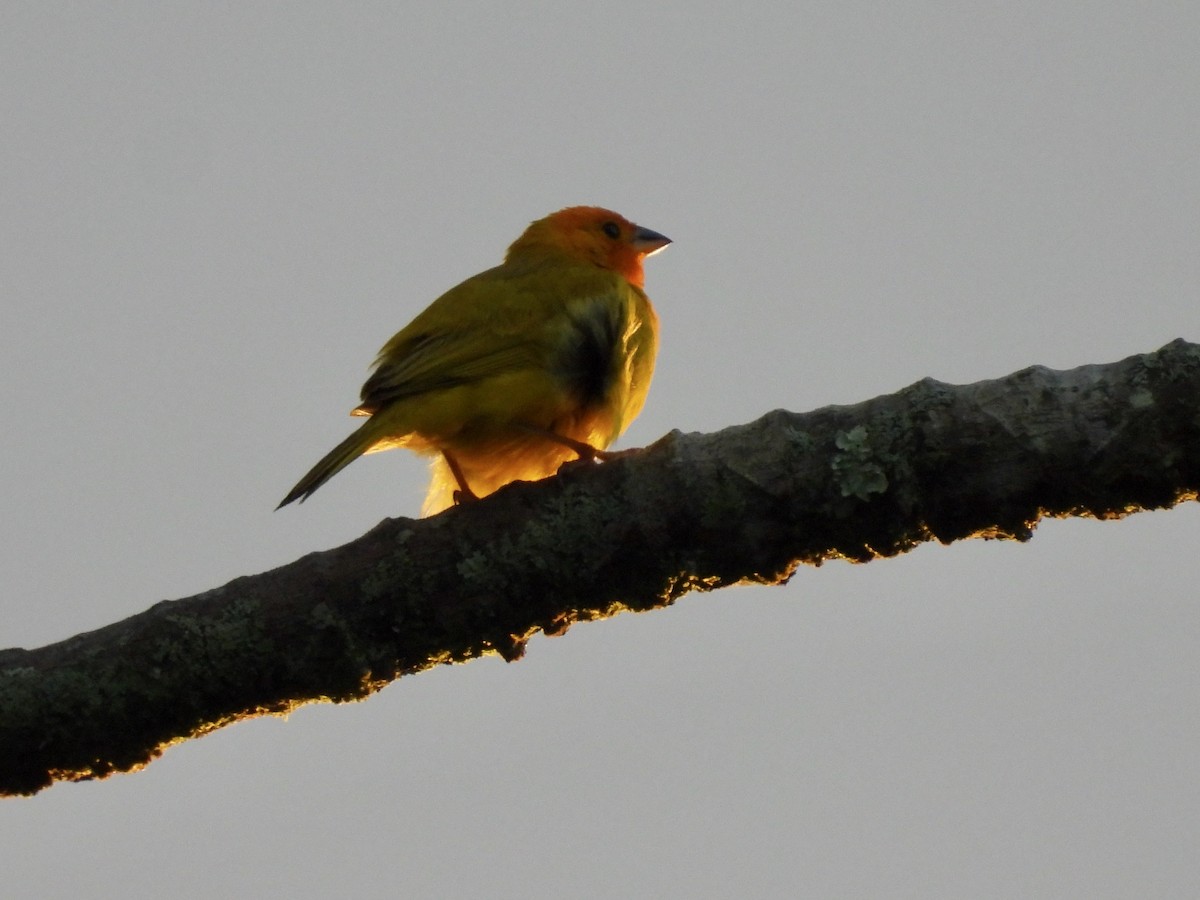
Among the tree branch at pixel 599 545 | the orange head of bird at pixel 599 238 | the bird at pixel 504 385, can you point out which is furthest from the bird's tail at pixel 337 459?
the orange head of bird at pixel 599 238

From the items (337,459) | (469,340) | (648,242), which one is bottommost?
(337,459)

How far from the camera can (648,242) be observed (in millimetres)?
7242

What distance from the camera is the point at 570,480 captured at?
10.5 feet

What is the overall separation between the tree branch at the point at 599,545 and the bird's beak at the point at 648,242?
4.09 metres

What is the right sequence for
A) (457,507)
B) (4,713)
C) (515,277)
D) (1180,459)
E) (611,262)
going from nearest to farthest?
(1180,459) → (4,713) → (457,507) → (515,277) → (611,262)

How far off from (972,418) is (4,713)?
7.30ft

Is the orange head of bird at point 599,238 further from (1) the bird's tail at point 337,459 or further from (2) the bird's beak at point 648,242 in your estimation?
(1) the bird's tail at point 337,459

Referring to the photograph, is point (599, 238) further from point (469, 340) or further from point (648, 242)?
point (469, 340)

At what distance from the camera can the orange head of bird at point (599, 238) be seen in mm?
7047

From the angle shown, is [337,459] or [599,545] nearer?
[599,545]

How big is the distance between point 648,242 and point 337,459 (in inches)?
129

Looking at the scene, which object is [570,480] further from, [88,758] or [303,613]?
[88,758]

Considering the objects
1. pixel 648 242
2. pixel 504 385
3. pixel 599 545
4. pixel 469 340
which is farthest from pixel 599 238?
pixel 599 545

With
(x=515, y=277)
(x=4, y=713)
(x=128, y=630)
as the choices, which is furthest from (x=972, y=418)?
(x=515, y=277)
